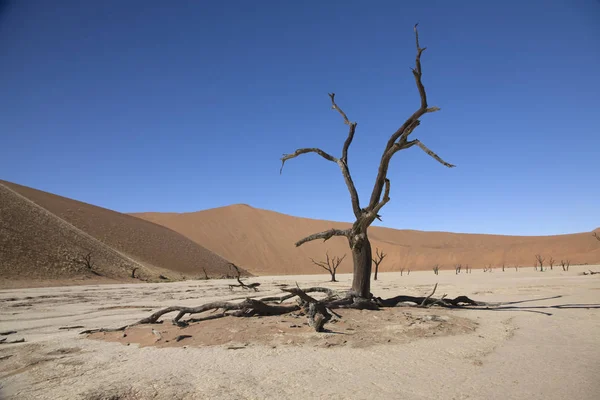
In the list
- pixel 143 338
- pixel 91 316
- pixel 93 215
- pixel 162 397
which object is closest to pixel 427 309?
pixel 143 338

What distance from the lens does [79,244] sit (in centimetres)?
3086

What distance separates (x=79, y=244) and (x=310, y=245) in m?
46.8

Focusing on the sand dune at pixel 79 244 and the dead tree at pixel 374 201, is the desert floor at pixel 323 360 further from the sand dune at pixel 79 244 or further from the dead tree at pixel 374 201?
the sand dune at pixel 79 244

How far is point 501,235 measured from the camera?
8731 cm

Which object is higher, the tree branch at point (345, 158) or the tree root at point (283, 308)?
the tree branch at point (345, 158)

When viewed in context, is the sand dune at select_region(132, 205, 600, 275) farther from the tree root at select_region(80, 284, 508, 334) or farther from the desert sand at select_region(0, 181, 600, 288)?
the tree root at select_region(80, 284, 508, 334)

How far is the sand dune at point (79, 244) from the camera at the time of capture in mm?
25047

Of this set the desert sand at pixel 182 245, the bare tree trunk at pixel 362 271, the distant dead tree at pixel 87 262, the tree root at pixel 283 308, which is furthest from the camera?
the distant dead tree at pixel 87 262

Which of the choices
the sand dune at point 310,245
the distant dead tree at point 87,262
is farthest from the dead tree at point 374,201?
the sand dune at point 310,245

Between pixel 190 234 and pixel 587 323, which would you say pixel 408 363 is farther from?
pixel 190 234

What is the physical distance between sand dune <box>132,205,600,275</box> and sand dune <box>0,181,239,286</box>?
44.2ft

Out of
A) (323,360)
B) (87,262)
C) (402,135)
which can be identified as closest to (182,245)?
(87,262)

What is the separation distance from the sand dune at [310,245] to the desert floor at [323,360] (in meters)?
49.7

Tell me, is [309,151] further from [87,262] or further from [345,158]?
[87,262]
